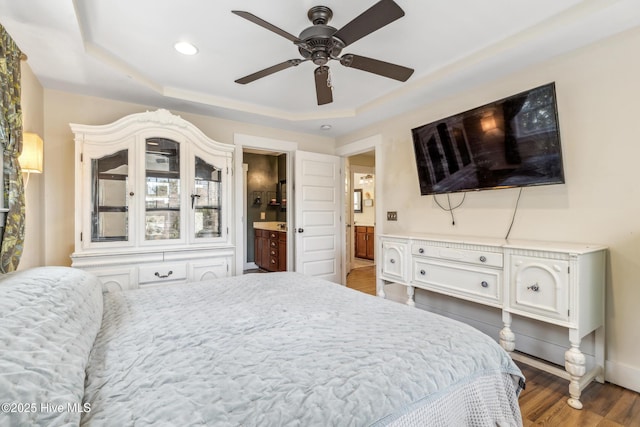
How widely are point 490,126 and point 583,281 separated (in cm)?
132

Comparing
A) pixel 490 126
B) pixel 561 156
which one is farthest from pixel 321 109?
pixel 561 156

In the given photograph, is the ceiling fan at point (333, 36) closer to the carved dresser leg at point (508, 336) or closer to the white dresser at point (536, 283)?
the white dresser at point (536, 283)

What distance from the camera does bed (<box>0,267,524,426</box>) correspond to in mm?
733

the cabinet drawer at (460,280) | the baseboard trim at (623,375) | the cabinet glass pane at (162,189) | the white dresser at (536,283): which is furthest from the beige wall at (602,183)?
the cabinet glass pane at (162,189)

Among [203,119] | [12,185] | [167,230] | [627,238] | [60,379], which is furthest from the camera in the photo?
[203,119]

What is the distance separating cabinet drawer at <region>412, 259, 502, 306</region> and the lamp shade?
3.17 metres

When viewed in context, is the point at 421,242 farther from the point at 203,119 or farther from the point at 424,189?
the point at 203,119

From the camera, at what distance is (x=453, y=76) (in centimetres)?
265

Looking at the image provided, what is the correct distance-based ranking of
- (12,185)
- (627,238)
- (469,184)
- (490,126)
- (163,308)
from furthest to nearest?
(469,184) → (490,126) → (627,238) → (12,185) → (163,308)

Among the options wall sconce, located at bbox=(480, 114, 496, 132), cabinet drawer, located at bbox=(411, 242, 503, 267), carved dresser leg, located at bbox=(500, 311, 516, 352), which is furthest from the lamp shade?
carved dresser leg, located at bbox=(500, 311, 516, 352)

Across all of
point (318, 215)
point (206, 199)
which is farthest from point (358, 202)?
point (206, 199)

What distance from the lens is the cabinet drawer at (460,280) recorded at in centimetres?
231

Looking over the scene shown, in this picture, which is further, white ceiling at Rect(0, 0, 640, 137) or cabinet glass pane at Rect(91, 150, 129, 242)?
cabinet glass pane at Rect(91, 150, 129, 242)

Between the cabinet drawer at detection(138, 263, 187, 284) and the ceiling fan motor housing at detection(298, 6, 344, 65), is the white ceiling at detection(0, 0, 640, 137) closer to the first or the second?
the ceiling fan motor housing at detection(298, 6, 344, 65)
